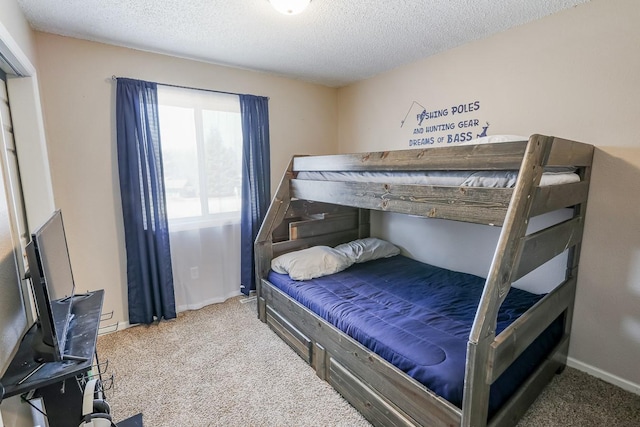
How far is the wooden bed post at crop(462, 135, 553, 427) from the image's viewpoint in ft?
3.79

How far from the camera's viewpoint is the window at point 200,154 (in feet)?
8.91

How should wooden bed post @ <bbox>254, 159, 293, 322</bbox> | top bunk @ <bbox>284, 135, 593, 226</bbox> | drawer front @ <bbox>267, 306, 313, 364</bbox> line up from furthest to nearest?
1. wooden bed post @ <bbox>254, 159, 293, 322</bbox>
2. drawer front @ <bbox>267, 306, 313, 364</bbox>
3. top bunk @ <bbox>284, 135, 593, 226</bbox>

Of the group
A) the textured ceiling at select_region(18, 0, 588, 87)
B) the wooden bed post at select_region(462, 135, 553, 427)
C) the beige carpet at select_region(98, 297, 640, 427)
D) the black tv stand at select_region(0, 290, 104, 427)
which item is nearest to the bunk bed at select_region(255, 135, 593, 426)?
the wooden bed post at select_region(462, 135, 553, 427)

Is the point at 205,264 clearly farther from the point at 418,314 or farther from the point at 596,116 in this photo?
the point at 596,116

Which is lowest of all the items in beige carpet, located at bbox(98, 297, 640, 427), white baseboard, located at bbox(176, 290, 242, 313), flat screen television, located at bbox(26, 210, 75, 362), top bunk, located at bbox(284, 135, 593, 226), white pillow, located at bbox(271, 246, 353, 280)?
beige carpet, located at bbox(98, 297, 640, 427)

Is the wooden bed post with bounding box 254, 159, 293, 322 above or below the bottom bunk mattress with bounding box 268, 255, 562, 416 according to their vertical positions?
A: above

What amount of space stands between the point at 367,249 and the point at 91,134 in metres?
2.55

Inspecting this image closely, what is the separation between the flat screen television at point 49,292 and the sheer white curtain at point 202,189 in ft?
4.57

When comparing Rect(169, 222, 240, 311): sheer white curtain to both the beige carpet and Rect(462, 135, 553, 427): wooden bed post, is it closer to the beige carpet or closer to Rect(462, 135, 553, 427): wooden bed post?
the beige carpet

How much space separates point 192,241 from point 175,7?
1.91 m

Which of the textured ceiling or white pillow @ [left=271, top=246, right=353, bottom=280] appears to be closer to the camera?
the textured ceiling

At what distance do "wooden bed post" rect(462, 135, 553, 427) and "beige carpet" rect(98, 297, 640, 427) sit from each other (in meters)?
0.72

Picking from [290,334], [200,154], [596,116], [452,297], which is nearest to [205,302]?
[290,334]

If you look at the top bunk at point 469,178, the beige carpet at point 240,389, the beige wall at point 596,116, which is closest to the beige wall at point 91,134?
the beige carpet at point 240,389
